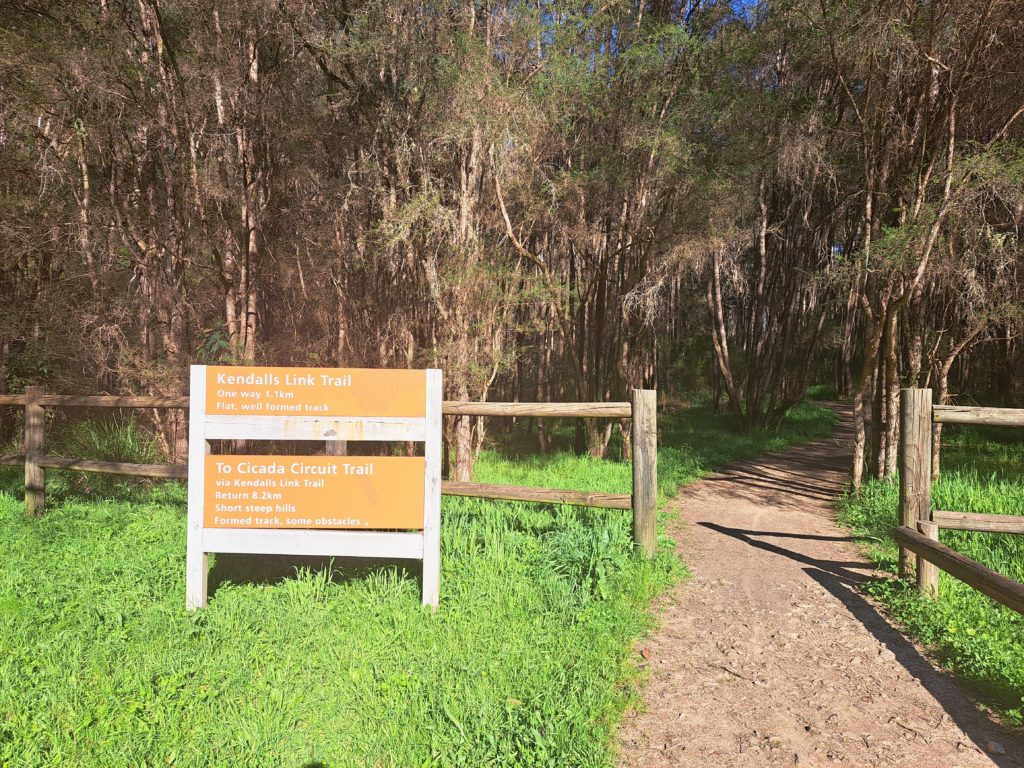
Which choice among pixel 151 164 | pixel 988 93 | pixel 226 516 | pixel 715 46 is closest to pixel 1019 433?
pixel 988 93

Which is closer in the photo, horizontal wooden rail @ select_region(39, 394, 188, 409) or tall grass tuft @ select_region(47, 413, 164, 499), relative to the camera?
horizontal wooden rail @ select_region(39, 394, 188, 409)

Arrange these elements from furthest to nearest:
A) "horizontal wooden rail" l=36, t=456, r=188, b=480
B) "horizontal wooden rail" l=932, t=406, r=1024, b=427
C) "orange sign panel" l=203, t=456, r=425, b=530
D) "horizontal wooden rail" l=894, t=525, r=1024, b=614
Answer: "horizontal wooden rail" l=36, t=456, r=188, b=480 → "horizontal wooden rail" l=932, t=406, r=1024, b=427 → "orange sign panel" l=203, t=456, r=425, b=530 → "horizontal wooden rail" l=894, t=525, r=1024, b=614

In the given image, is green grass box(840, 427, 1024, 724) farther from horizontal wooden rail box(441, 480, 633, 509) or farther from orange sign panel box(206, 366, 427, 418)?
orange sign panel box(206, 366, 427, 418)

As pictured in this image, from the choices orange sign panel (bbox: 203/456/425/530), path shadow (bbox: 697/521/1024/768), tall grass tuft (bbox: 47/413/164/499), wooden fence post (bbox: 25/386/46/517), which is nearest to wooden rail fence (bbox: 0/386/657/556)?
orange sign panel (bbox: 203/456/425/530)

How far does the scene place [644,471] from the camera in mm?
4703

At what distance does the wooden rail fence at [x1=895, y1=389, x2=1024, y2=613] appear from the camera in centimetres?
416

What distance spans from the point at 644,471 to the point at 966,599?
2.38m

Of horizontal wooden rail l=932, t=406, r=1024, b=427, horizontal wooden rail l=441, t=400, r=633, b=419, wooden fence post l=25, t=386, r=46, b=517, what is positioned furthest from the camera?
wooden fence post l=25, t=386, r=46, b=517

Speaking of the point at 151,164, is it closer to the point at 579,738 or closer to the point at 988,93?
the point at 579,738

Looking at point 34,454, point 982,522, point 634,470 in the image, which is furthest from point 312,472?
point 982,522

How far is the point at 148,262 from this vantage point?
8773 millimetres

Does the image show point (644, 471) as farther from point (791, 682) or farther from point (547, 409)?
point (791, 682)

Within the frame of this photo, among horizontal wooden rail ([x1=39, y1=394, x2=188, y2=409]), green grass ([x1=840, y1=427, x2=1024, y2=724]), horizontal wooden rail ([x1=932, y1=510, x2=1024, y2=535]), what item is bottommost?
green grass ([x1=840, y1=427, x2=1024, y2=724])

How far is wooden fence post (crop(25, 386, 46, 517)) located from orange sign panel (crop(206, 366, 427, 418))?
147 inches
